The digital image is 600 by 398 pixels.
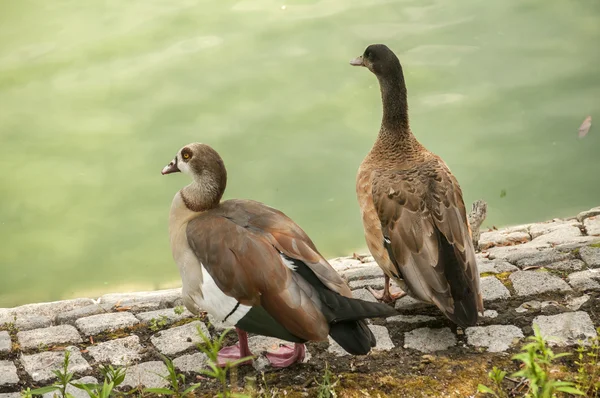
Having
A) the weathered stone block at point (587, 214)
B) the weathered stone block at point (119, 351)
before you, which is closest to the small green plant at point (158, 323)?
the weathered stone block at point (119, 351)

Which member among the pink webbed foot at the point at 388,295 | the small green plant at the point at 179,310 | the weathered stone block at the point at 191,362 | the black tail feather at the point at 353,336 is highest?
the black tail feather at the point at 353,336

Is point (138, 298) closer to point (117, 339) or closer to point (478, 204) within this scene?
point (117, 339)

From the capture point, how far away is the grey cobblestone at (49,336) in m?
3.81

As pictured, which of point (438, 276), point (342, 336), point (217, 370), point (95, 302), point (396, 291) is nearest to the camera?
point (217, 370)

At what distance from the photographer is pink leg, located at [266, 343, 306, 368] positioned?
3391mm

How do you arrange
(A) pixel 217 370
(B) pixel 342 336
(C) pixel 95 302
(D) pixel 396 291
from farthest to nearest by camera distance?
(C) pixel 95 302, (D) pixel 396 291, (B) pixel 342 336, (A) pixel 217 370

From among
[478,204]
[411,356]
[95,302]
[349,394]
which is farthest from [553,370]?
[95,302]

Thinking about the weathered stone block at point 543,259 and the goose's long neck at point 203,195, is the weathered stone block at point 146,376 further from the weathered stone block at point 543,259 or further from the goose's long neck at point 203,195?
the weathered stone block at point 543,259

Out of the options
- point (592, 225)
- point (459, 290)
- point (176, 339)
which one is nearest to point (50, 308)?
point (176, 339)

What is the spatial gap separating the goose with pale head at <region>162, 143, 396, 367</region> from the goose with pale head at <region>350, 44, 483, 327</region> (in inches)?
20.1

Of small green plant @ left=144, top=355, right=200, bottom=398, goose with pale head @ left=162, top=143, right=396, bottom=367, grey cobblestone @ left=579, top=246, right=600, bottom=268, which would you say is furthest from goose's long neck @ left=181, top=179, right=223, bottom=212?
grey cobblestone @ left=579, top=246, right=600, bottom=268

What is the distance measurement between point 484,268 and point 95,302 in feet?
7.47

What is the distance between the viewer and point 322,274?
3277 mm

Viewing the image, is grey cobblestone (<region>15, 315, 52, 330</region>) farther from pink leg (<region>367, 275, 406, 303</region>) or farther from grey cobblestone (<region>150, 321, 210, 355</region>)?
pink leg (<region>367, 275, 406, 303</region>)
